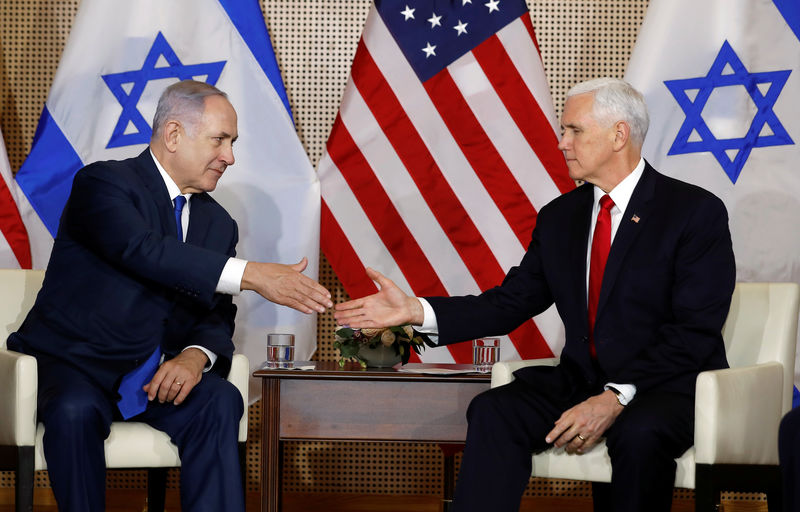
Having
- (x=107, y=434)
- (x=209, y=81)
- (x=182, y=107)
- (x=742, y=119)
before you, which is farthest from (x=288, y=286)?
(x=742, y=119)

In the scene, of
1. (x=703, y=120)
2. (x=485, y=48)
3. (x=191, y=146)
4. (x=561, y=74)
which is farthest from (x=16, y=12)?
(x=703, y=120)

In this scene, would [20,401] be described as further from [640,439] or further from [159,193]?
[640,439]

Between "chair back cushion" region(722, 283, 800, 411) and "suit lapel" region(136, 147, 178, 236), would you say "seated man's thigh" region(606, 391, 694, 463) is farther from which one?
"suit lapel" region(136, 147, 178, 236)

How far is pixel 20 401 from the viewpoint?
2.53 m

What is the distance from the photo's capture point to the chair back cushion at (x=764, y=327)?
9.51 ft

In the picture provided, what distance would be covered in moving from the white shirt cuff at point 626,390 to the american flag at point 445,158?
121 cm

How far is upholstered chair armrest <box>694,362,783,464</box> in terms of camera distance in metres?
2.44

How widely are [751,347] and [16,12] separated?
342 centimetres

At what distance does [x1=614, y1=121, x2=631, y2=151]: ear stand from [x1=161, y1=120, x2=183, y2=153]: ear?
1360 millimetres

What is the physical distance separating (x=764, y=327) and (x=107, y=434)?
1.99 meters

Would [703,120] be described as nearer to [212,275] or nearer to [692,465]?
[692,465]

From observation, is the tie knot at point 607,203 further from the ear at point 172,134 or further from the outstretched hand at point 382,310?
the ear at point 172,134

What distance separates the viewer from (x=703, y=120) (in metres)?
3.77

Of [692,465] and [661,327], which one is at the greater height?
[661,327]
